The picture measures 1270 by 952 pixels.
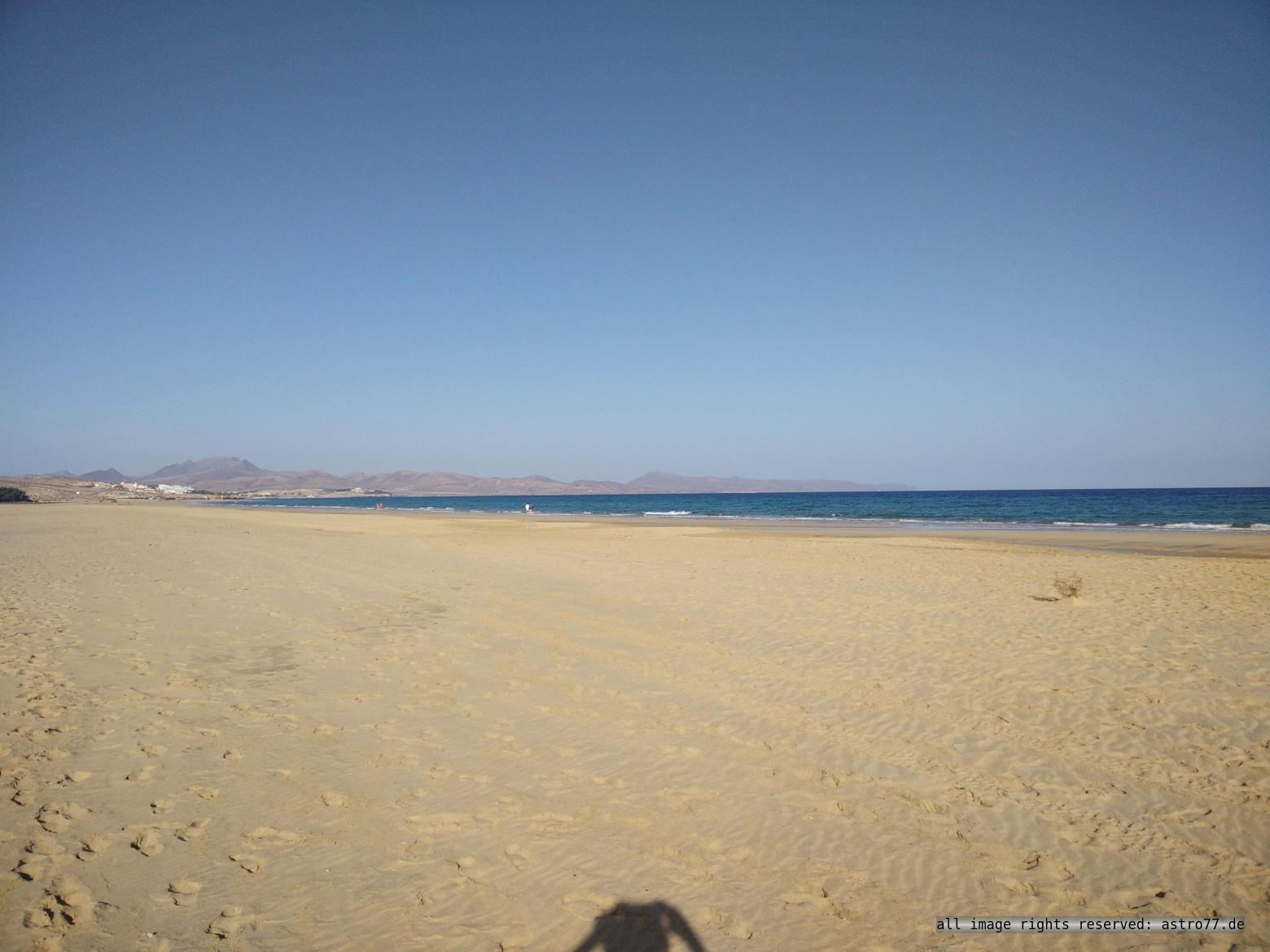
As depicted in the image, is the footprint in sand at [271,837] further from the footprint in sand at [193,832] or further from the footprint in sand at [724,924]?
the footprint in sand at [724,924]

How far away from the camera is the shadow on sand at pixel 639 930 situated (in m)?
2.97

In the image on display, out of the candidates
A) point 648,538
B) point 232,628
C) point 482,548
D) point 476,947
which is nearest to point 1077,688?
point 476,947

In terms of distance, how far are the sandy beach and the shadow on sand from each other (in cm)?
1

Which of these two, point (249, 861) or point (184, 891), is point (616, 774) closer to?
point (249, 861)

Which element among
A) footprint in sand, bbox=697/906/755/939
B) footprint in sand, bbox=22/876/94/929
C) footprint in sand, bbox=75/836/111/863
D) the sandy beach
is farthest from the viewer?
footprint in sand, bbox=75/836/111/863

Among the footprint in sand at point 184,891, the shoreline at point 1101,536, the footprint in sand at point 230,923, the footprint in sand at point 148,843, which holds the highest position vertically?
the shoreline at point 1101,536

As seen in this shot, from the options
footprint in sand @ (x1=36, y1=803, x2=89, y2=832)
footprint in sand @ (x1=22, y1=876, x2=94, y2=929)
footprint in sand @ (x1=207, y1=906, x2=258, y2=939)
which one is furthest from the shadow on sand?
footprint in sand @ (x1=36, y1=803, x2=89, y2=832)

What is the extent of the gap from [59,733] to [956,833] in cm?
666

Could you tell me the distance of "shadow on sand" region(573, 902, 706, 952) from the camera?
2.97 metres

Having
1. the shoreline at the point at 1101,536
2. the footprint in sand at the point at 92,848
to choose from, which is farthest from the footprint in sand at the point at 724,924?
the shoreline at the point at 1101,536

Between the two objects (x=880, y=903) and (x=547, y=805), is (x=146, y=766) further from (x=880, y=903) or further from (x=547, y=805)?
(x=880, y=903)

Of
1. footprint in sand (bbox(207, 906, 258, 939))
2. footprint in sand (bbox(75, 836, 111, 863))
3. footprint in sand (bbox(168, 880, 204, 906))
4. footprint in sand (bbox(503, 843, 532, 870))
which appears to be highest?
footprint in sand (bbox(75, 836, 111, 863))

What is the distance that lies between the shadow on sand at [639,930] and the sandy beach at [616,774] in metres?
0.01

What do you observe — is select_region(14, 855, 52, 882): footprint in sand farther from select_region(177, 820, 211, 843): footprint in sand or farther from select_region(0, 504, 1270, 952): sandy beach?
select_region(177, 820, 211, 843): footprint in sand
